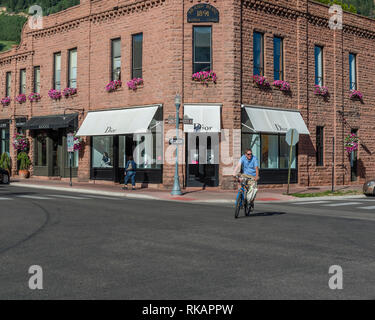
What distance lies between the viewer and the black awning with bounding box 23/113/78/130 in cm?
2723

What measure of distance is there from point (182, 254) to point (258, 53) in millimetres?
18572

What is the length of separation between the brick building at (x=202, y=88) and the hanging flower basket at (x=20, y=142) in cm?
47

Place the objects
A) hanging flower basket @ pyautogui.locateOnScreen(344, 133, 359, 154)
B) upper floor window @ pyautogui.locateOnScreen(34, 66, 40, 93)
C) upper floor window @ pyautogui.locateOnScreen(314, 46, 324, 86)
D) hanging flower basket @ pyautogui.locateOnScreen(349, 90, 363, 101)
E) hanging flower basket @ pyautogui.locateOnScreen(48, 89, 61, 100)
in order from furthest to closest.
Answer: upper floor window @ pyautogui.locateOnScreen(34, 66, 40, 93), hanging flower basket @ pyautogui.locateOnScreen(48, 89, 61, 100), hanging flower basket @ pyautogui.locateOnScreen(349, 90, 363, 101), hanging flower basket @ pyautogui.locateOnScreen(344, 133, 359, 154), upper floor window @ pyautogui.locateOnScreen(314, 46, 324, 86)

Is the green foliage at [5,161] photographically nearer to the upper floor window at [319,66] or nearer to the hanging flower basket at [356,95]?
the upper floor window at [319,66]

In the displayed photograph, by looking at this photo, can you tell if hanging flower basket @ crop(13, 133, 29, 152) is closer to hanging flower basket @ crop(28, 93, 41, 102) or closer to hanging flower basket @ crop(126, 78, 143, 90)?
hanging flower basket @ crop(28, 93, 41, 102)

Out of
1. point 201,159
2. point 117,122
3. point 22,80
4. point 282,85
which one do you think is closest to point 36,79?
point 22,80

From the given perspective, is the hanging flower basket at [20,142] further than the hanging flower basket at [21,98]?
No

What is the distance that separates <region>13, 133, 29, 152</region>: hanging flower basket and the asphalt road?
1942cm

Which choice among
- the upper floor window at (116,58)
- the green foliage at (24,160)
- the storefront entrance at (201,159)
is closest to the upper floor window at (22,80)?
the green foliage at (24,160)

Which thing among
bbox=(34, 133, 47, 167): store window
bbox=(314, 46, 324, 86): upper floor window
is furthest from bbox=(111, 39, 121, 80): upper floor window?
bbox=(314, 46, 324, 86): upper floor window

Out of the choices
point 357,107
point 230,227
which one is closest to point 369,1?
point 357,107

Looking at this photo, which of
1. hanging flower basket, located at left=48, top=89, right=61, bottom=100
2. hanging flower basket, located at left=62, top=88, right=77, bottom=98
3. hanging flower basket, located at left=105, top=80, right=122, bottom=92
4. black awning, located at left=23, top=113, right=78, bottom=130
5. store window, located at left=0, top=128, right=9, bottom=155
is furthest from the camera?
store window, located at left=0, top=128, right=9, bottom=155

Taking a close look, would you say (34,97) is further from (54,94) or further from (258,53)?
(258,53)

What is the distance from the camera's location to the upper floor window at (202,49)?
2294cm
